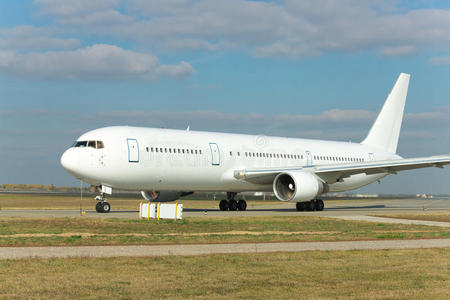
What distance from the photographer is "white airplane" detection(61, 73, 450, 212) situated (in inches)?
1276

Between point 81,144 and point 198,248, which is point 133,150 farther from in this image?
point 198,248

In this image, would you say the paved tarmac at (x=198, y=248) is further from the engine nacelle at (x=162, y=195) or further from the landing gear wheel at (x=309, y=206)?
the engine nacelle at (x=162, y=195)

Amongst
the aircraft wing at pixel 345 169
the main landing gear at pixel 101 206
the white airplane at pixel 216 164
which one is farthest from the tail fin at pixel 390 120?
the main landing gear at pixel 101 206

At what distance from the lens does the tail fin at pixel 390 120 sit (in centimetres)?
5153

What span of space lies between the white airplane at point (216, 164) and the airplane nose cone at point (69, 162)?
0.05 metres

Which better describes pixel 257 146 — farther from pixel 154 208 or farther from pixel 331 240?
pixel 331 240

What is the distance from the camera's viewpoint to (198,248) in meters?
16.6

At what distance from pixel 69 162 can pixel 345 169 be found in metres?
17.1

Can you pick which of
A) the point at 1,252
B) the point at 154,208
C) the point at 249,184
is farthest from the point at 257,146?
the point at 1,252

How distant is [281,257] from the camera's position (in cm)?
1484

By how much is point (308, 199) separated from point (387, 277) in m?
25.5

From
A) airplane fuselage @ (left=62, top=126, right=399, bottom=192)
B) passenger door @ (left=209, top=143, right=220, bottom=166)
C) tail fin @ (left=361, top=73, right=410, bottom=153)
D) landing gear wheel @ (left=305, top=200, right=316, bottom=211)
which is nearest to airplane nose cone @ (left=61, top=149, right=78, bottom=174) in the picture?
airplane fuselage @ (left=62, top=126, right=399, bottom=192)

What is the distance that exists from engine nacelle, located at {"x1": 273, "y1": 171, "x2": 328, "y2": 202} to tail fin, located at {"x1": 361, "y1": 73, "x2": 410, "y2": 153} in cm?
1384

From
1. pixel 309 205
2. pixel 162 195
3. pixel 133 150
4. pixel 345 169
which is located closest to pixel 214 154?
pixel 162 195
